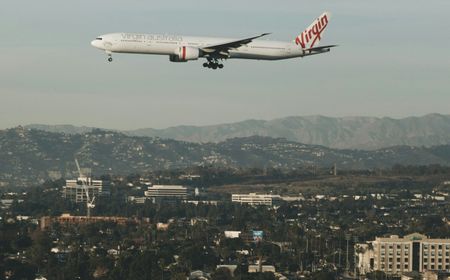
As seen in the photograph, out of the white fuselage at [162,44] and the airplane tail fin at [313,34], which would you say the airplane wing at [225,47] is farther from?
the airplane tail fin at [313,34]

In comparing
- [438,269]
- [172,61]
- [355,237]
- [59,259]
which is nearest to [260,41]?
[172,61]

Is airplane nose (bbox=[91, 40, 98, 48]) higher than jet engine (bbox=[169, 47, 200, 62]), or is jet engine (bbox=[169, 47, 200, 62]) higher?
airplane nose (bbox=[91, 40, 98, 48])

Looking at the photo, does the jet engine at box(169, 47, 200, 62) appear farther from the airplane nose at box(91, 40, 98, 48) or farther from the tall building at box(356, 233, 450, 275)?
the tall building at box(356, 233, 450, 275)

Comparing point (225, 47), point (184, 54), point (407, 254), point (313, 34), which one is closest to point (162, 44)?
point (184, 54)

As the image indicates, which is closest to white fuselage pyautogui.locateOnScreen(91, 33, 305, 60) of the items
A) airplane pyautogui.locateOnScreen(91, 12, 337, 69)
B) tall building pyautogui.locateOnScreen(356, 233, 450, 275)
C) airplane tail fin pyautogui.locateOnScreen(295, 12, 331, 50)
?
airplane pyautogui.locateOnScreen(91, 12, 337, 69)

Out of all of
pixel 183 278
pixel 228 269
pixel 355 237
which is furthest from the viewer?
pixel 355 237

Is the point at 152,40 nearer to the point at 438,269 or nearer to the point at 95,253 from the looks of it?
the point at 95,253

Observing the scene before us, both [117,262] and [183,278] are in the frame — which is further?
[117,262]
